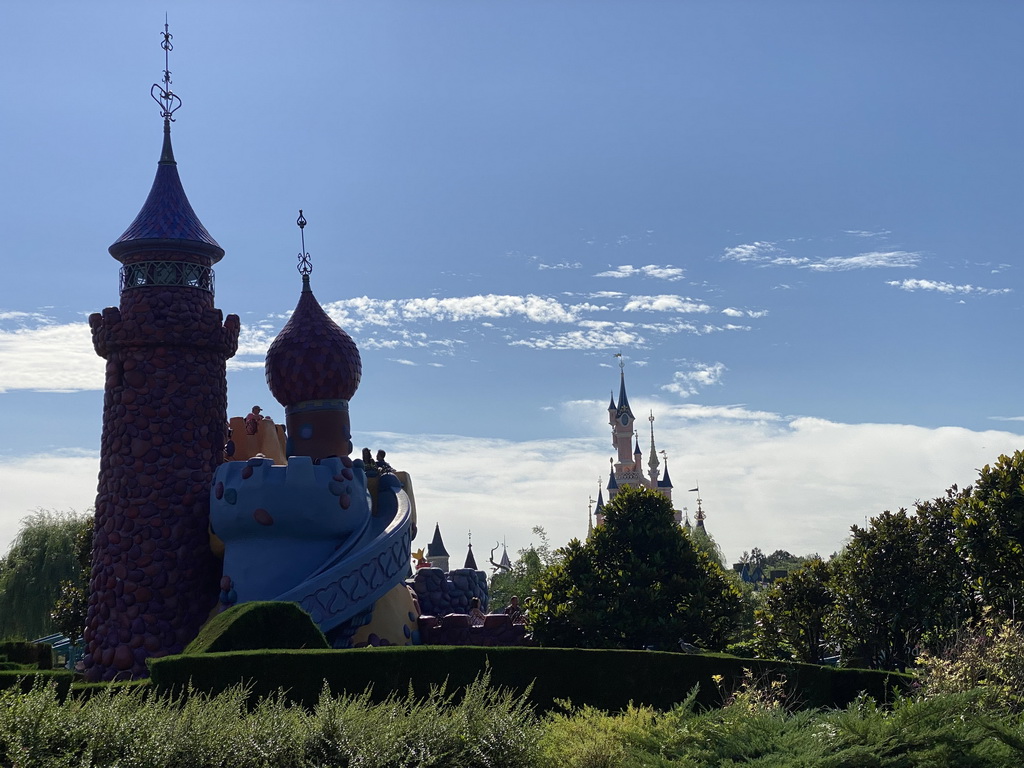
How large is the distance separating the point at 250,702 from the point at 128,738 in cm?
489

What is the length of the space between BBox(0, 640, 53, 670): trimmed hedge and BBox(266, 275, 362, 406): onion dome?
9065 mm

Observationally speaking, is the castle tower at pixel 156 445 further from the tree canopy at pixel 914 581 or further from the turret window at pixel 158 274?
the tree canopy at pixel 914 581

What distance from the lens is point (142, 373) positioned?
25.0 metres

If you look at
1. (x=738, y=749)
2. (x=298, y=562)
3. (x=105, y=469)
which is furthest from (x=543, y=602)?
(x=738, y=749)

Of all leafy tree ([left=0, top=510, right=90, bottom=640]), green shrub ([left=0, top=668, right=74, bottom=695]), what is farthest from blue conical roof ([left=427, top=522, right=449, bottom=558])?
green shrub ([left=0, top=668, right=74, bottom=695])

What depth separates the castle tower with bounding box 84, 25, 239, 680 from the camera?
24.2m

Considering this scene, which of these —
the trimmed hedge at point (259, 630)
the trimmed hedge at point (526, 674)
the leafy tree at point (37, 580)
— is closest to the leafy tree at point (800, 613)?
the trimmed hedge at point (526, 674)

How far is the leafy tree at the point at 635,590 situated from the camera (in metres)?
26.8

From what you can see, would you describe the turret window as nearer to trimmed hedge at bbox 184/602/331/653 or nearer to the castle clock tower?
trimmed hedge at bbox 184/602/331/653

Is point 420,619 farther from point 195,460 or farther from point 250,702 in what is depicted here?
point 250,702

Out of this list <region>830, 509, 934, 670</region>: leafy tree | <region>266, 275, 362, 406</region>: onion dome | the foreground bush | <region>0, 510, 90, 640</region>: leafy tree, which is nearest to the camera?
the foreground bush

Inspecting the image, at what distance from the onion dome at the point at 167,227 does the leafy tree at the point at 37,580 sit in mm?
18345

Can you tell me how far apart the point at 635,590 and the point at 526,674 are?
10.7m

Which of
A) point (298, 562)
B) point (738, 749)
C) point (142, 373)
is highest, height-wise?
point (142, 373)
